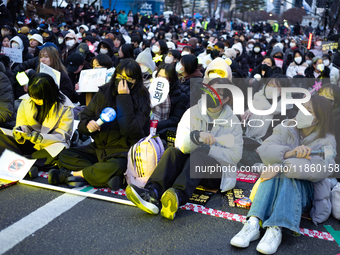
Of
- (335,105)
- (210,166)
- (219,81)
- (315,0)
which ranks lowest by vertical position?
(210,166)

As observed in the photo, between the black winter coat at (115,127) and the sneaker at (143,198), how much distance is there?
2.82 feet

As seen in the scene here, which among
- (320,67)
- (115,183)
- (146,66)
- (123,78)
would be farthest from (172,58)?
(115,183)

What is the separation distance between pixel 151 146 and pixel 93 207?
0.90 meters

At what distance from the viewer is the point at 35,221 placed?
2.99 meters

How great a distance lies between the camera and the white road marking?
2.67m

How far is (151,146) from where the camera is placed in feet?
12.0

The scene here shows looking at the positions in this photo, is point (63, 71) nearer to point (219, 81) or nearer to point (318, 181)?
point (219, 81)

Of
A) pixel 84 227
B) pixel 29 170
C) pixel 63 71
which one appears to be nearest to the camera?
pixel 84 227

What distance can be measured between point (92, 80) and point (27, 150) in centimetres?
154

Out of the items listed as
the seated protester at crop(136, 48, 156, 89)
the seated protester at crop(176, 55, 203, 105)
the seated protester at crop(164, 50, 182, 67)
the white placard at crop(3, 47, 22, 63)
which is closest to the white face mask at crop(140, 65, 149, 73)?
the seated protester at crop(136, 48, 156, 89)

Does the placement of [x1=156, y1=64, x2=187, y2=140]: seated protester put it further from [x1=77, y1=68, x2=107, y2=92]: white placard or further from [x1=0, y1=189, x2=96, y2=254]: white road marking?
[x1=0, y1=189, x2=96, y2=254]: white road marking

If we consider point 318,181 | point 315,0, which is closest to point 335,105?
point 318,181

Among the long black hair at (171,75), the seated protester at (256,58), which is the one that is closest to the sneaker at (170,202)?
the long black hair at (171,75)

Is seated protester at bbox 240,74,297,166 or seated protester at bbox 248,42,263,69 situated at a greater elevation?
seated protester at bbox 248,42,263,69
